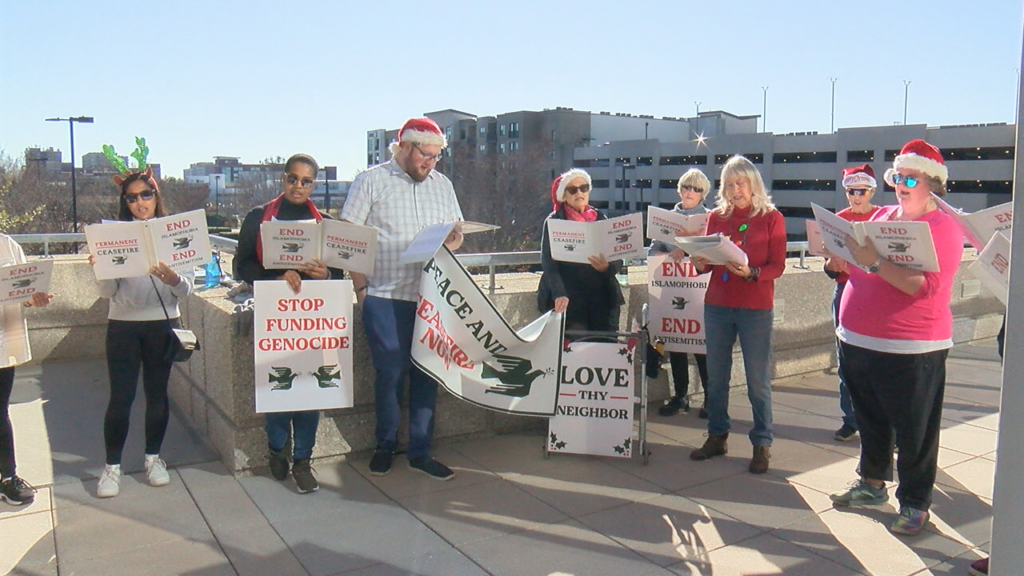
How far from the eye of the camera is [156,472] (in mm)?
4891

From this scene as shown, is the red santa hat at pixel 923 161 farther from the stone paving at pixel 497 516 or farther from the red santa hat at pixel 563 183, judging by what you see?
the red santa hat at pixel 563 183

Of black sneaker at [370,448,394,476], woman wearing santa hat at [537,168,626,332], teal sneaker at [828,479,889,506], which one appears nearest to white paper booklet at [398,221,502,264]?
woman wearing santa hat at [537,168,626,332]

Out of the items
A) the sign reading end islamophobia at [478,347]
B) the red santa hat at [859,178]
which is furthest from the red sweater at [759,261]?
the red santa hat at [859,178]

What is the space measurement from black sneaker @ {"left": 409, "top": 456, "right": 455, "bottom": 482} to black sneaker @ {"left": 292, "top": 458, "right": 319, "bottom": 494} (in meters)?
0.64

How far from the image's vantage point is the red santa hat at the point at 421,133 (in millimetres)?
5020

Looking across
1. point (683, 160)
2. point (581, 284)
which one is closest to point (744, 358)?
point (581, 284)

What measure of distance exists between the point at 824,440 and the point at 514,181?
5219cm

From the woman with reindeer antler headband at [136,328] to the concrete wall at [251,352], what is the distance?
387mm

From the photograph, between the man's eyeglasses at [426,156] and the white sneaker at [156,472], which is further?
the man's eyeglasses at [426,156]

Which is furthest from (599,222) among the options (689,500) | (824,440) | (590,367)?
(824,440)

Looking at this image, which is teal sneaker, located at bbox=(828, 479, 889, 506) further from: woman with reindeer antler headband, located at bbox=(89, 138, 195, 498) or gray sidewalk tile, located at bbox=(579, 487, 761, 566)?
woman with reindeer antler headband, located at bbox=(89, 138, 195, 498)

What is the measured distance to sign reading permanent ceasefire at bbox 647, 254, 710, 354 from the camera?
6625 millimetres

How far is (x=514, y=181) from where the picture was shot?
188 ft

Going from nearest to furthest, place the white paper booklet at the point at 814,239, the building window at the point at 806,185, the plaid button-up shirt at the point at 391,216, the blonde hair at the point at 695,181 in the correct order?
the plaid button-up shirt at the point at 391,216
the white paper booklet at the point at 814,239
the blonde hair at the point at 695,181
the building window at the point at 806,185
